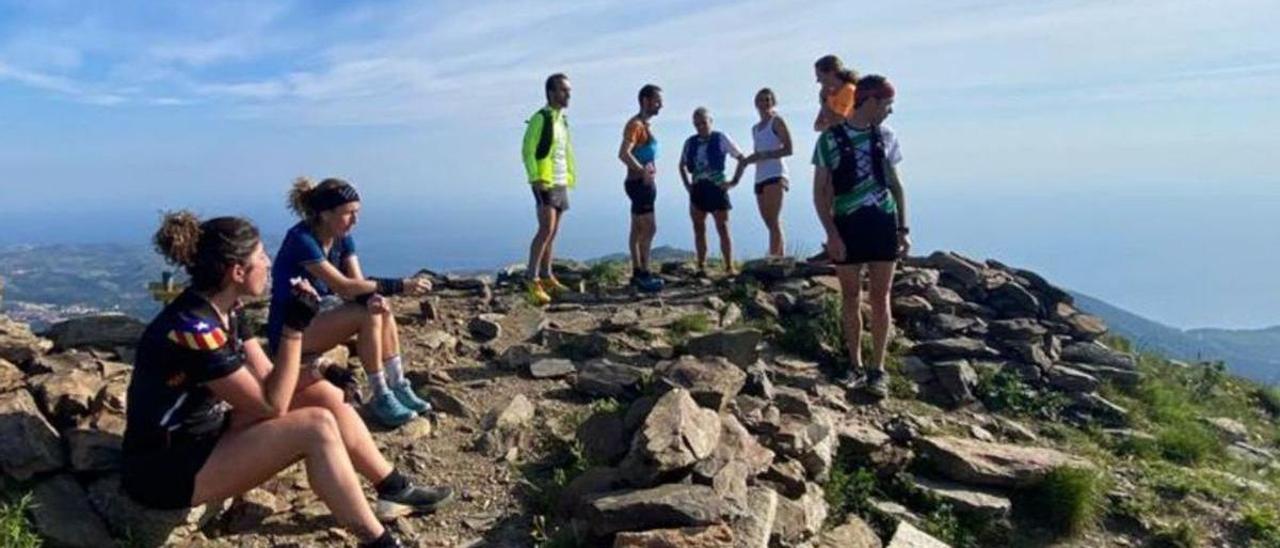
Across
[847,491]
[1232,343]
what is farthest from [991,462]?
[1232,343]

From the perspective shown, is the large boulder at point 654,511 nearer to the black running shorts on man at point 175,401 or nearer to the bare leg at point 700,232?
the black running shorts on man at point 175,401

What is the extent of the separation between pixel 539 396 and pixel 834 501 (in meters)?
2.84

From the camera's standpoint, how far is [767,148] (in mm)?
12656

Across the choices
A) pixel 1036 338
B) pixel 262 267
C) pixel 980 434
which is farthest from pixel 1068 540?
pixel 262 267

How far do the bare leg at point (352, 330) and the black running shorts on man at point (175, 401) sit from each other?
5.88 ft

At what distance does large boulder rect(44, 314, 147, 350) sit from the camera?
8219 mm

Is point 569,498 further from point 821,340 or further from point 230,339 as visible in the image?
point 821,340

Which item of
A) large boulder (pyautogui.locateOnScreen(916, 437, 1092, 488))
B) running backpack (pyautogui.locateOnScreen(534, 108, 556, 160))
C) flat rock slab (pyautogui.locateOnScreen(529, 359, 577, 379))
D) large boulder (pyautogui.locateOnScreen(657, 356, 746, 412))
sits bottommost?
large boulder (pyautogui.locateOnScreen(916, 437, 1092, 488))

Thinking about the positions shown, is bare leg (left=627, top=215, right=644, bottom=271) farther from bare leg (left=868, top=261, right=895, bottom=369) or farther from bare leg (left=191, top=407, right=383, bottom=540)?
bare leg (left=191, top=407, right=383, bottom=540)

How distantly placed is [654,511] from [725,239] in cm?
802

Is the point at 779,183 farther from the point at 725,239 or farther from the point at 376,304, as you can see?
the point at 376,304

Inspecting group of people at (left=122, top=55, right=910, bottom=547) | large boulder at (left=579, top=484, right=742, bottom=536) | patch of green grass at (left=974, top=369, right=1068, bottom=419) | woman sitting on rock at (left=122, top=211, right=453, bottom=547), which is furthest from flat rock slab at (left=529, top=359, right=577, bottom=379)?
patch of green grass at (left=974, top=369, right=1068, bottom=419)

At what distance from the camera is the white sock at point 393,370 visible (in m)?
7.48

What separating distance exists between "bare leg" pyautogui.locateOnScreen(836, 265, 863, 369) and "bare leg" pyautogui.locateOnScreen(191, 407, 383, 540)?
5.07 meters
